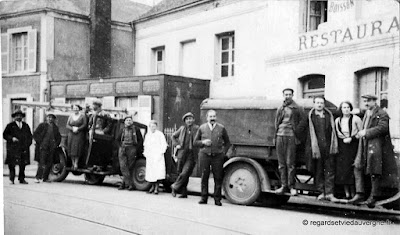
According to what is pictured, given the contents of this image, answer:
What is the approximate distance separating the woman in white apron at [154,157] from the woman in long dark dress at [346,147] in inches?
134

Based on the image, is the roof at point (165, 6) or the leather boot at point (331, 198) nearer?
the leather boot at point (331, 198)

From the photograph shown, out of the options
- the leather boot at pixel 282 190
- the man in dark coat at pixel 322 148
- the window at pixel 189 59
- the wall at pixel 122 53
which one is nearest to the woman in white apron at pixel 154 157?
the leather boot at pixel 282 190

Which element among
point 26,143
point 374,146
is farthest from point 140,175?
point 374,146

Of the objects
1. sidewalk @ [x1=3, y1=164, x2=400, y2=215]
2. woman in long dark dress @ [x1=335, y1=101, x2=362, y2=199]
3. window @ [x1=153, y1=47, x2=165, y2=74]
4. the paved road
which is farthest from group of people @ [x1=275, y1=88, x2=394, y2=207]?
window @ [x1=153, y1=47, x2=165, y2=74]

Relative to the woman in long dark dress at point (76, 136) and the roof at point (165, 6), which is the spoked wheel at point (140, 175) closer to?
the woman in long dark dress at point (76, 136)

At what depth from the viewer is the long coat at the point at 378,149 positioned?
5.63m

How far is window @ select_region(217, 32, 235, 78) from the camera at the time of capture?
13273mm

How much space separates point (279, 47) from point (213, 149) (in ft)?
13.1

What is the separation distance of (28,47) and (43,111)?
221cm

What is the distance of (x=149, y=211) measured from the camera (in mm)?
6367

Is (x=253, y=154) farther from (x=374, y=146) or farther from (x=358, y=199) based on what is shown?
(x=374, y=146)

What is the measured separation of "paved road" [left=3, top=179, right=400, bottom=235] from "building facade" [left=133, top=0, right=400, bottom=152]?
1.53 m

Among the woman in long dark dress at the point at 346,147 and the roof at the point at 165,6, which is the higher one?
the roof at the point at 165,6

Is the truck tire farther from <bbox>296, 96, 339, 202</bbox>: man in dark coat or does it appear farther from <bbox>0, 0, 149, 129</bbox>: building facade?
<bbox>0, 0, 149, 129</bbox>: building facade
